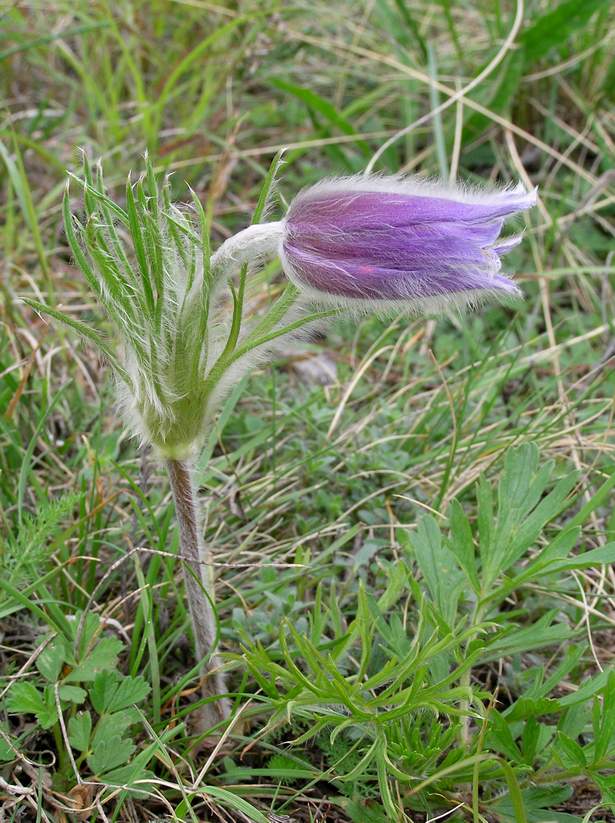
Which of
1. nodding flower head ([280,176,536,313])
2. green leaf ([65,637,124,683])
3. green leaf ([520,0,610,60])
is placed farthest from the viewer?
green leaf ([520,0,610,60])

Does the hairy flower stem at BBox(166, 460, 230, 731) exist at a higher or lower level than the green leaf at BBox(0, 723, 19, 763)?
higher

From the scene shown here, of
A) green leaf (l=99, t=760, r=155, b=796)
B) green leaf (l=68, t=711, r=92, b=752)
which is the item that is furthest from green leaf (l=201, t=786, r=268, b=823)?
green leaf (l=68, t=711, r=92, b=752)

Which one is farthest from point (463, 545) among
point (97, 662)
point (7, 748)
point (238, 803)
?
point (7, 748)

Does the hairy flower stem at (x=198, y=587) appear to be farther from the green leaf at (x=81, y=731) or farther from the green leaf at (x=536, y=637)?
the green leaf at (x=536, y=637)

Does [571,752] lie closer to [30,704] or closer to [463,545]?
[463,545]

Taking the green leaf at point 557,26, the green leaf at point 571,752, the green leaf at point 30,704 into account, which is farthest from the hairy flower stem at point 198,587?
the green leaf at point 557,26

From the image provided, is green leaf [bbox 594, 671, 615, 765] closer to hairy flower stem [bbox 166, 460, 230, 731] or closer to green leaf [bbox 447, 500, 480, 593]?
green leaf [bbox 447, 500, 480, 593]
